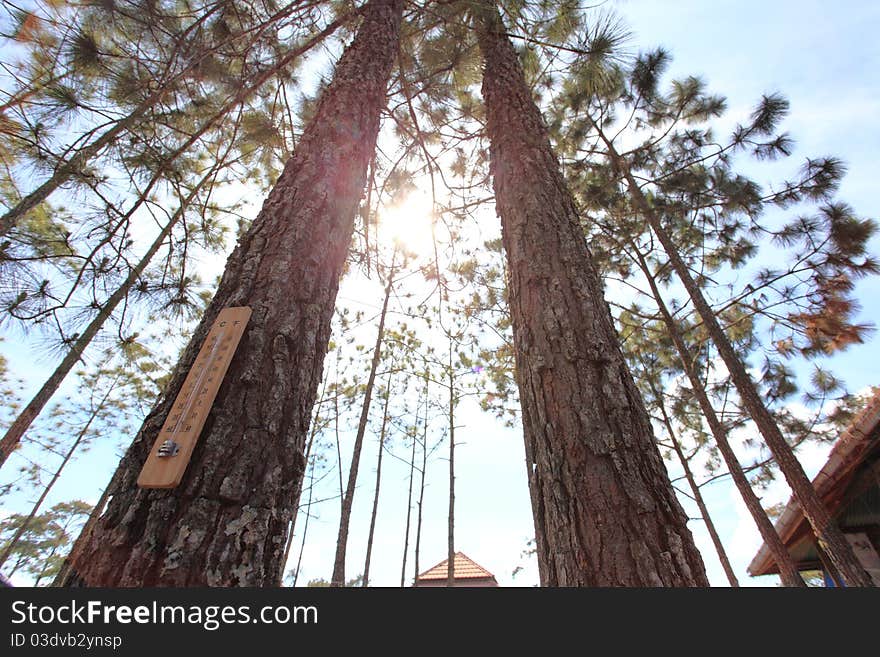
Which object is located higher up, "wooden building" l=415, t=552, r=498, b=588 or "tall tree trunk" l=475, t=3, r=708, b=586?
"wooden building" l=415, t=552, r=498, b=588

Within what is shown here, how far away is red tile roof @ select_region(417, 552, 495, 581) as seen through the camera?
13.9 metres

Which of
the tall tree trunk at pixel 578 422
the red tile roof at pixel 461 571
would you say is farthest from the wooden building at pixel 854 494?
the red tile roof at pixel 461 571

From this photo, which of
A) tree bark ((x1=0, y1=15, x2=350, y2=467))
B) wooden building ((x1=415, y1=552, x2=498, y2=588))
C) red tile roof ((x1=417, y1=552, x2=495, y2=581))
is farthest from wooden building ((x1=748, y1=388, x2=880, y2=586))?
red tile roof ((x1=417, y1=552, x2=495, y2=581))

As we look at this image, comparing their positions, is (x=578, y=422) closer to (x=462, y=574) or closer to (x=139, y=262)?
(x=139, y=262)

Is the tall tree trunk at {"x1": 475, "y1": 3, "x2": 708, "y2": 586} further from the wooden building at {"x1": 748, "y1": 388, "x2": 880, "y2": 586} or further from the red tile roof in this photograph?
the red tile roof

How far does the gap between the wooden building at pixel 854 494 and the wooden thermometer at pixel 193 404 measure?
16.7 ft

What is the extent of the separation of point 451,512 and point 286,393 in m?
10.2

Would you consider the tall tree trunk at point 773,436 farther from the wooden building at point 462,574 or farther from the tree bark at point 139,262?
the wooden building at point 462,574

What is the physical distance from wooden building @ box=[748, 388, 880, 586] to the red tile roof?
10538 millimetres

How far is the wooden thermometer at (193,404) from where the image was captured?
0.84 m

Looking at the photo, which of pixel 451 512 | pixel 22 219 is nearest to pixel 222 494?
pixel 22 219

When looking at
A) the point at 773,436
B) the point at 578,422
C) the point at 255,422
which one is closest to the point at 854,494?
the point at 773,436

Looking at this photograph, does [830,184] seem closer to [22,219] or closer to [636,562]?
[636,562]

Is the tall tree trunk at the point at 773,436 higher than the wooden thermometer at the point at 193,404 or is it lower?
higher
